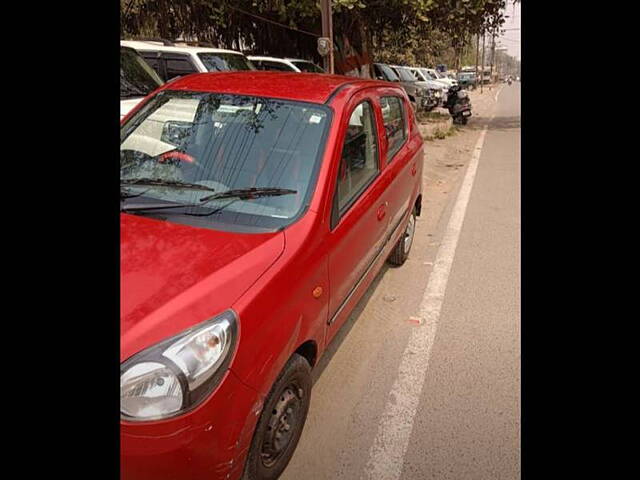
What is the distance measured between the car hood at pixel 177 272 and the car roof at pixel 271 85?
1.04 metres

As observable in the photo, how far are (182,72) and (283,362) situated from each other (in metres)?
7.71

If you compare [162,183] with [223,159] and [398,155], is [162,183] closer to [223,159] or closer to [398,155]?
[223,159]

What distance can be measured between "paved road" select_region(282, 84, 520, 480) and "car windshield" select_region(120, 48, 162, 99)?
4.10m

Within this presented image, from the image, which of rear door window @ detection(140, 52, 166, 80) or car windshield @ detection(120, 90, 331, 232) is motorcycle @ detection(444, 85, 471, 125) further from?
car windshield @ detection(120, 90, 331, 232)

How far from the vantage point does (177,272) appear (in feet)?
6.30

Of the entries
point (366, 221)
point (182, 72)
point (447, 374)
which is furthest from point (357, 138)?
point (182, 72)

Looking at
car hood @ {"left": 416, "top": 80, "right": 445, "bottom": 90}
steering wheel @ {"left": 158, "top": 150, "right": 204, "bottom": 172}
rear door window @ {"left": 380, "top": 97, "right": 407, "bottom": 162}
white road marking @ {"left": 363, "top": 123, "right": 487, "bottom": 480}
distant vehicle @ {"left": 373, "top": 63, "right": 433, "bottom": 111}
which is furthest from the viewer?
car hood @ {"left": 416, "top": 80, "right": 445, "bottom": 90}

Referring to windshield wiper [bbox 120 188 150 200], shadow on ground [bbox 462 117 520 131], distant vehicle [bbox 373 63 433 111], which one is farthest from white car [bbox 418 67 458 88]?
windshield wiper [bbox 120 188 150 200]

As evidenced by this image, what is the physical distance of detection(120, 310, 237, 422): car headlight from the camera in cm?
159

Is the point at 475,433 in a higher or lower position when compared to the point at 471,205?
lower

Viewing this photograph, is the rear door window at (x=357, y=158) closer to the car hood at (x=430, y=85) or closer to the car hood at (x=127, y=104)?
the car hood at (x=127, y=104)

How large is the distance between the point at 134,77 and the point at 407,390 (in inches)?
223
